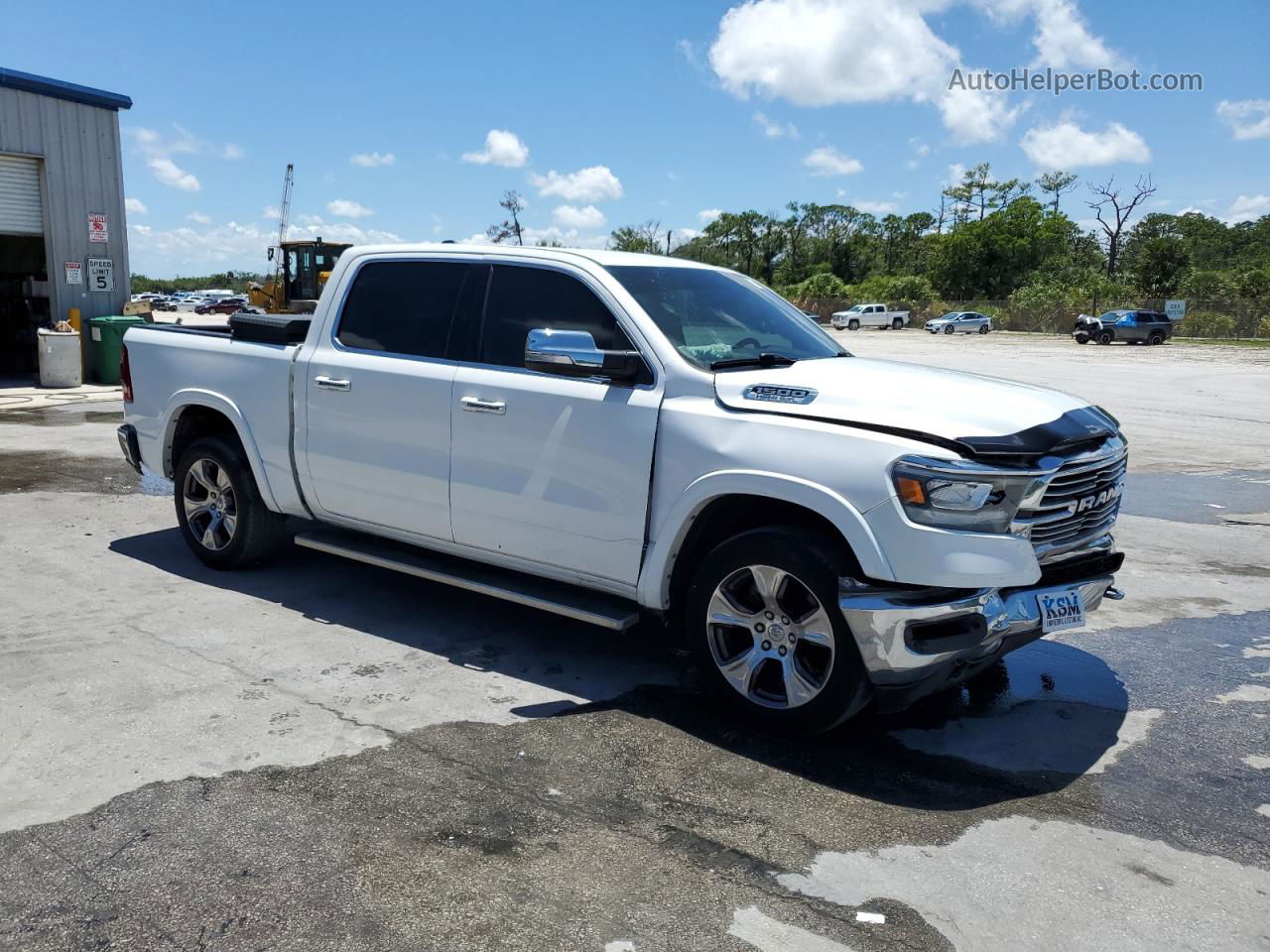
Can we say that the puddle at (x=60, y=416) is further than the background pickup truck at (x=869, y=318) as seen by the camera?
No

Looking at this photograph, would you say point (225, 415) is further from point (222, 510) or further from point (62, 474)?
point (62, 474)

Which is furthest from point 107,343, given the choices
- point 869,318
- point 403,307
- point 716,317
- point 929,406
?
point 869,318

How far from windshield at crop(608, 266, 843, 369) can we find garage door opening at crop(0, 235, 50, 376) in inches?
666

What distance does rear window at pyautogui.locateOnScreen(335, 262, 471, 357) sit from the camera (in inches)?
210

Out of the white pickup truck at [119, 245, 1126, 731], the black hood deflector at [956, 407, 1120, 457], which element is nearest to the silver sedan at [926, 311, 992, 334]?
the white pickup truck at [119, 245, 1126, 731]

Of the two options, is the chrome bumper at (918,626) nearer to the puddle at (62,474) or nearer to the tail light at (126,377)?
the tail light at (126,377)

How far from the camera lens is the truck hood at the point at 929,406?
12.7 ft

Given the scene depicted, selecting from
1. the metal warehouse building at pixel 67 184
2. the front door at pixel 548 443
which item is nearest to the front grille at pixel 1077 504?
the front door at pixel 548 443

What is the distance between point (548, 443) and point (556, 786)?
158 centimetres

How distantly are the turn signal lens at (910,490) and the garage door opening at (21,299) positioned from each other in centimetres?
1858

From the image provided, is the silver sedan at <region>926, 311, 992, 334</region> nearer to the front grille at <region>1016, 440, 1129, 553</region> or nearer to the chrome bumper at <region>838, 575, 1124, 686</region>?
the front grille at <region>1016, 440, 1129, 553</region>

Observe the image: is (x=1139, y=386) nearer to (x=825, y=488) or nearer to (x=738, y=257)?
(x=825, y=488)

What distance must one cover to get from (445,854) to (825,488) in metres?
1.86

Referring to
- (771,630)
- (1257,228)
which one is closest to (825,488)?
(771,630)
